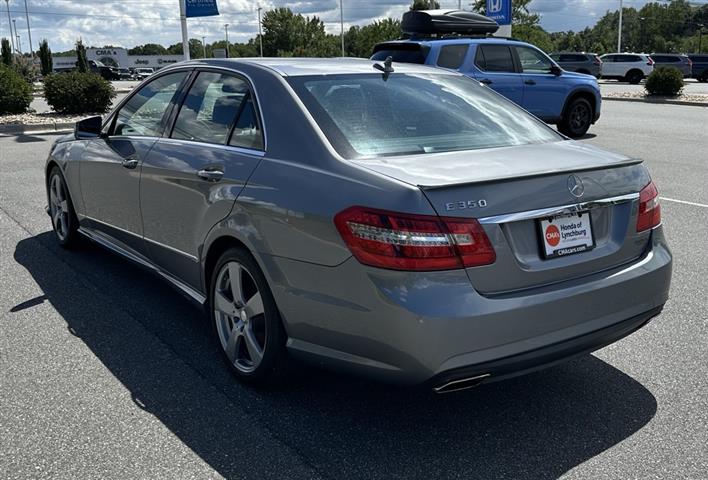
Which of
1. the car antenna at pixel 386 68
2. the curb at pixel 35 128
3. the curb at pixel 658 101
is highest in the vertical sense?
the car antenna at pixel 386 68

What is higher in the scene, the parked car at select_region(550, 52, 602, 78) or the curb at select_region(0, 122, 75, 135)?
the parked car at select_region(550, 52, 602, 78)

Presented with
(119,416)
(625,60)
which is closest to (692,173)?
(119,416)

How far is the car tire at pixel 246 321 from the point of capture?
3.33 meters

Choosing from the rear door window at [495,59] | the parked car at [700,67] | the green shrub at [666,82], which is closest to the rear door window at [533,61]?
the rear door window at [495,59]

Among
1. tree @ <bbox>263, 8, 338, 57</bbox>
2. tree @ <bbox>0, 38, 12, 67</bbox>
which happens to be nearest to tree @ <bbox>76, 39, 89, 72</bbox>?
tree @ <bbox>0, 38, 12, 67</bbox>

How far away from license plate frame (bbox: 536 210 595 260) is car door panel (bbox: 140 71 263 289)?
1411 mm

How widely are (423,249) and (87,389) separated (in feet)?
6.51

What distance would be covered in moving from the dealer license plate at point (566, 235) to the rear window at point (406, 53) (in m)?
9.74

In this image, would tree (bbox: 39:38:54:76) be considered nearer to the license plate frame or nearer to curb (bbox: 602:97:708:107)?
curb (bbox: 602:97:708:107)

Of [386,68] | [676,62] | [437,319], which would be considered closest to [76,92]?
[386,68]

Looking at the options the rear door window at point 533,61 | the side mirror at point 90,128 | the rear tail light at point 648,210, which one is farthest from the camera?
the rear door window at point 533,61

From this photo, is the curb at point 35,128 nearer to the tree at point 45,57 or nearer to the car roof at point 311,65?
the car roof at point 311,65

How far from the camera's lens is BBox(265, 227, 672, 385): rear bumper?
2.73 metres

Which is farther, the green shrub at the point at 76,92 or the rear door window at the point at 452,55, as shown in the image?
the green shrub at the point at 76,92
